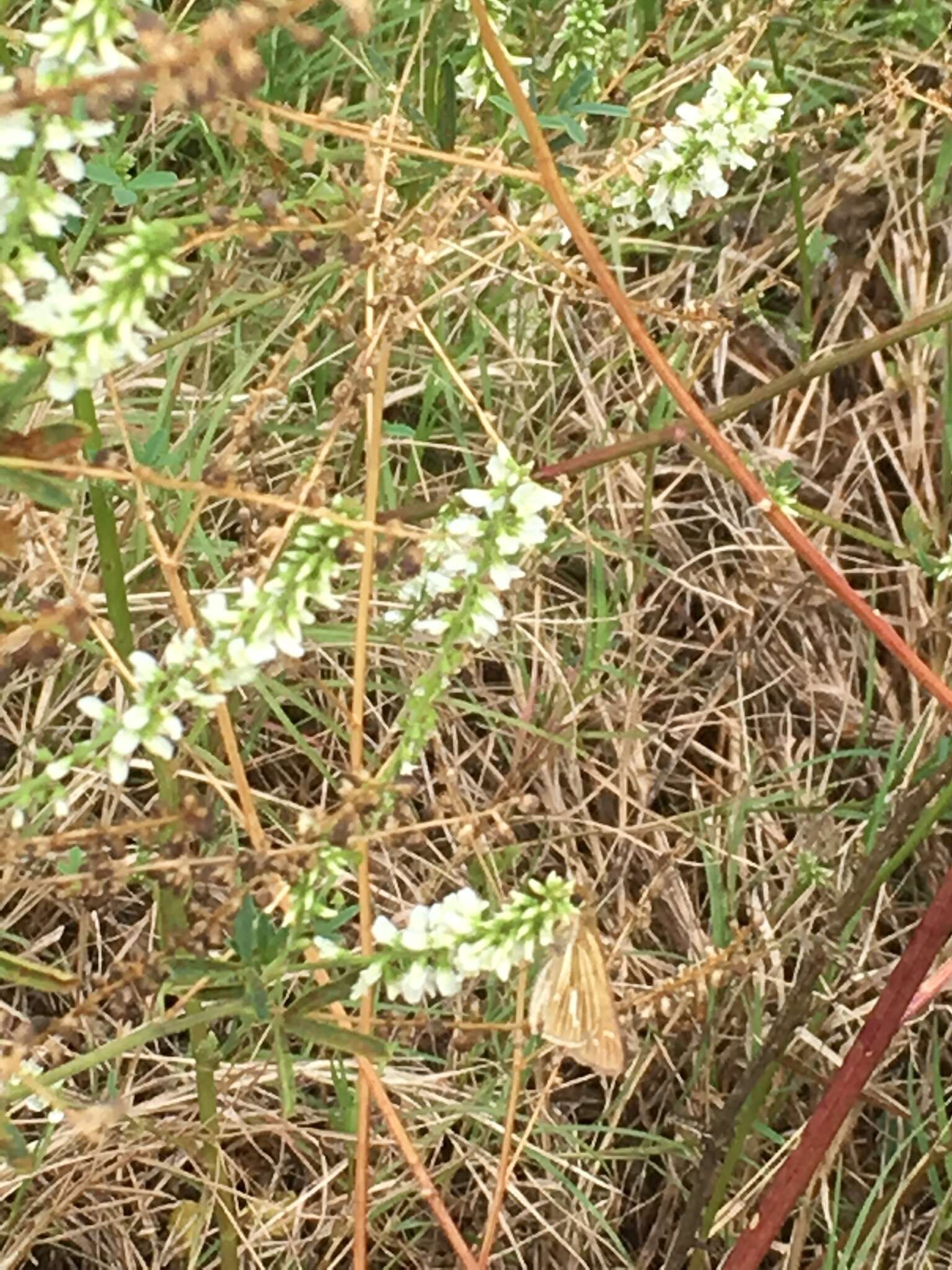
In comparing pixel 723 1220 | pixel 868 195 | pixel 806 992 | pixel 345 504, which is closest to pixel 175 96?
pixel 345 504

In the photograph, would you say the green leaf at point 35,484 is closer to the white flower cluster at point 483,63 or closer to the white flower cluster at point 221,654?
the white flower cluster at point 221,654

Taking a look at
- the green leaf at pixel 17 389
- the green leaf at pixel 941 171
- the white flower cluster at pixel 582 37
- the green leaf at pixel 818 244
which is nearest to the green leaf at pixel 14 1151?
the green leaf at pixel 17 389

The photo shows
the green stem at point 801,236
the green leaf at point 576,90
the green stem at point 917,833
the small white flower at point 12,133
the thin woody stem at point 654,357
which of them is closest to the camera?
the small white flower at point 12,133

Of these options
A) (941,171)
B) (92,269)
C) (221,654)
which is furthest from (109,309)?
(941,171)

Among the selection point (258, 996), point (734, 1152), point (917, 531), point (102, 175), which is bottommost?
point (734, 1152)

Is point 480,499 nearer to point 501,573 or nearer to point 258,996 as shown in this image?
point 501,573

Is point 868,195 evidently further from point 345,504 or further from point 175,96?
point 175,96
